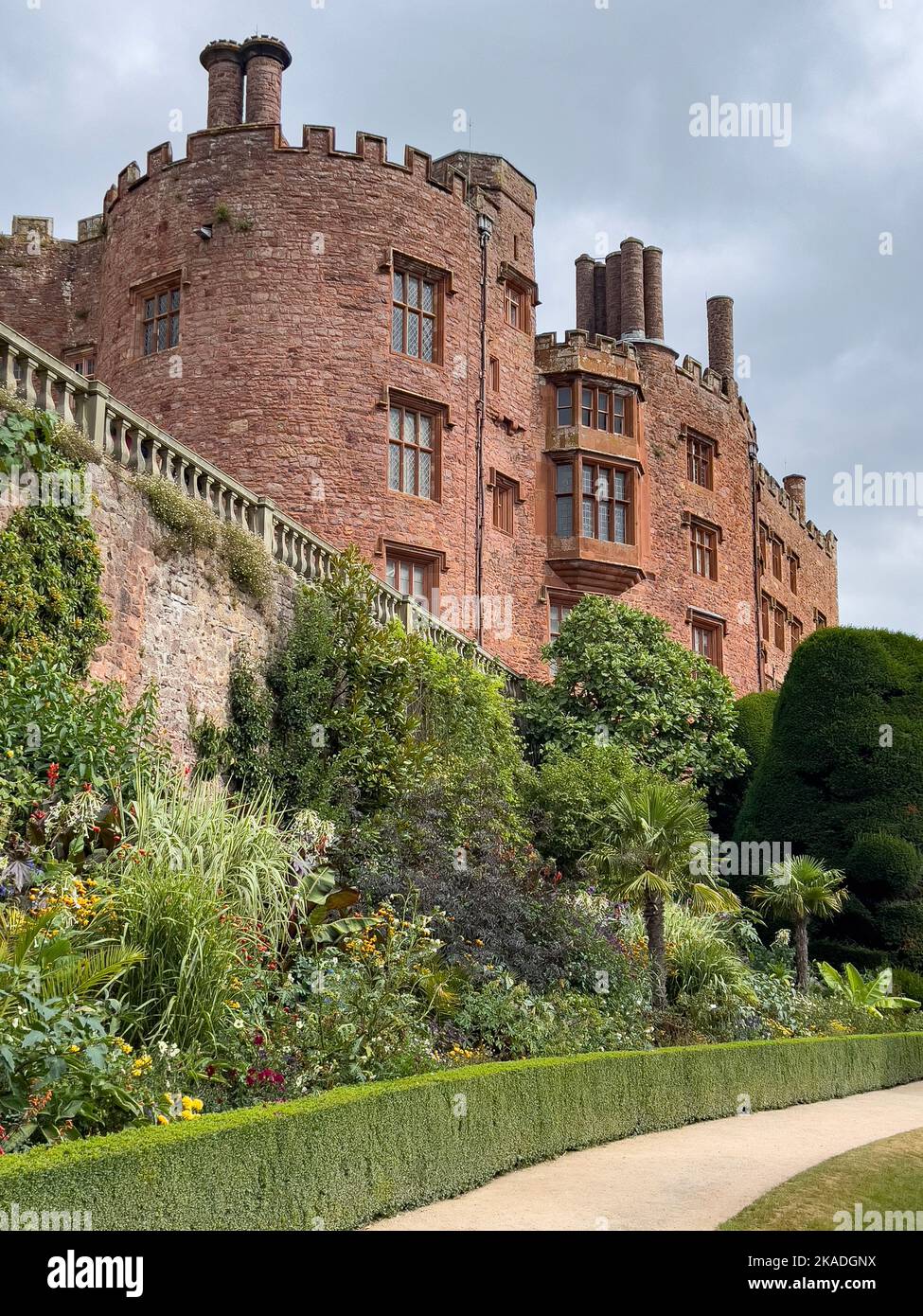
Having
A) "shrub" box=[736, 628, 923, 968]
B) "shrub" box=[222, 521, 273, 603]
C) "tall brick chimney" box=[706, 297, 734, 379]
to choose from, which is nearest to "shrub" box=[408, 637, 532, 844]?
"shrub" box=[222, 521, 273, 603]

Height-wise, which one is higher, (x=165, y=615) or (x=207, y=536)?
(x=207, y=536)

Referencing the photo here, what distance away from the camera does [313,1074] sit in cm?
850

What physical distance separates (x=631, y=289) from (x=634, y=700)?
550 inches

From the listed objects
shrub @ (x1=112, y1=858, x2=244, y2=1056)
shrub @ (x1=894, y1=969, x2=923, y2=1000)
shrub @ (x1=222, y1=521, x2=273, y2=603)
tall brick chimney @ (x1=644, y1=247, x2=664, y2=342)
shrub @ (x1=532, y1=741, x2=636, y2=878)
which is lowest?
shrub @ (x1=894, y1=969, x2=923, y2=1000)

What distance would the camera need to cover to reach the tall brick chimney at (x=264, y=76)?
26.2 meters

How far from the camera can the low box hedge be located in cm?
563

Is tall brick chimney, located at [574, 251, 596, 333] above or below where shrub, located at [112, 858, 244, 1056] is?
above

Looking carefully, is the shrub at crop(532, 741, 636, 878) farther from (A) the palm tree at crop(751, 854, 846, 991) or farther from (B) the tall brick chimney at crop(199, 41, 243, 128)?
(B) the tall brick chimney at crop(199, 41, 243, 128)

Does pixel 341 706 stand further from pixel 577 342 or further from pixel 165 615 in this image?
pixel 577 342

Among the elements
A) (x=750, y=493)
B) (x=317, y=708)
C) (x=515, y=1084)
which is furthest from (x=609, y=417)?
(x=515, y=1084)

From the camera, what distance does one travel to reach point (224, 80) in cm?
2689

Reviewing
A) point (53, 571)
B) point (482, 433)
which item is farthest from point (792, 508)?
point (53, 571)

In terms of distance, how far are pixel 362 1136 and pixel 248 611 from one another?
9.28 meters

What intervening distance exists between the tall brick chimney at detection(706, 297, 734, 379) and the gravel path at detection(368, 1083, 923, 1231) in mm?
27488
